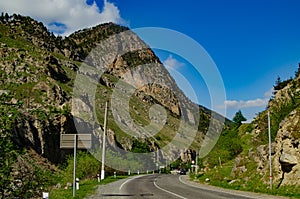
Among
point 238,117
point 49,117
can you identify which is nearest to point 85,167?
point 49,117

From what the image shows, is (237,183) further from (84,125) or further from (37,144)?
(84,125)

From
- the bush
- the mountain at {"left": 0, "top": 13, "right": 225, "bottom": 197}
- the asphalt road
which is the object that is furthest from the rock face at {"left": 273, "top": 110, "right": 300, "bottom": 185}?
the bush

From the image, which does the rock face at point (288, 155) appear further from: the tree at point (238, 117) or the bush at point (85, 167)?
the tree at point (238, 117)

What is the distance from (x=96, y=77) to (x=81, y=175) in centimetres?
14615

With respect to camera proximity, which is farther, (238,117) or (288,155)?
(238,117)

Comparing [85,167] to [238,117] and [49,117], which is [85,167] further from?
[238,117]

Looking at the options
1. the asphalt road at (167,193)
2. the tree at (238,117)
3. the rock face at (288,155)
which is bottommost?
the asphalt road at (167,193)

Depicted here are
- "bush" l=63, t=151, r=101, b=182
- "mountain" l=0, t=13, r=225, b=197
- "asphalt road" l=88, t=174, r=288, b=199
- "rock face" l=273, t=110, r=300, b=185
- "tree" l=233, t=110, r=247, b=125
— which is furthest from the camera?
"tree" l=233, t=110, r=247, b=125

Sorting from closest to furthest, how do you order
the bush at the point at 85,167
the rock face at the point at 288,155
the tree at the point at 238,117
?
1. the rock face at the point at 288,155
2. the bush at the point at 85,167
3. the tree at the point at 238,117

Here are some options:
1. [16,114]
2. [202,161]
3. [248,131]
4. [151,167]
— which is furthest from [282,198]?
[151,167]

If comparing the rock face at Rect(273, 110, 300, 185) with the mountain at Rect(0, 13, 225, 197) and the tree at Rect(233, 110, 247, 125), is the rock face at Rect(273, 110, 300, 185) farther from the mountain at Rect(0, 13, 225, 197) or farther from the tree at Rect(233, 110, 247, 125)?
the tree at Rect(233, 110, 247, 125)

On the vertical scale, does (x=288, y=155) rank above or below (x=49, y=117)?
below

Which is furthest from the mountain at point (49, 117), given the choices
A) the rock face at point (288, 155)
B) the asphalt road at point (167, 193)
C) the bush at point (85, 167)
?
the rock face at point (288, 155)

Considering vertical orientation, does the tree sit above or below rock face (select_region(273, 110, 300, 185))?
above
